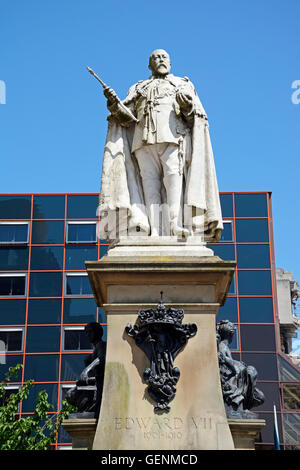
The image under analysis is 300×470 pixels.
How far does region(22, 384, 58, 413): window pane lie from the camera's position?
42.1 metres

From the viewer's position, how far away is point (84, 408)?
9945mm

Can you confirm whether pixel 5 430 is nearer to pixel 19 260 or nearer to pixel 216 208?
pixel 216 208

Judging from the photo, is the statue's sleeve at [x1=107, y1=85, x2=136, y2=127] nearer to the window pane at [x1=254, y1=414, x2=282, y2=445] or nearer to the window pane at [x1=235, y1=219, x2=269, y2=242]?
the window pane at [x1=254, y1=414, x2=282, y2=445]

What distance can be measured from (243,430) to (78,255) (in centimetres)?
3751

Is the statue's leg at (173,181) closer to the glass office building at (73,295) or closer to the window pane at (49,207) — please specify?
the glass office building at (73,295)

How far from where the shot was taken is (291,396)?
43.6 metres

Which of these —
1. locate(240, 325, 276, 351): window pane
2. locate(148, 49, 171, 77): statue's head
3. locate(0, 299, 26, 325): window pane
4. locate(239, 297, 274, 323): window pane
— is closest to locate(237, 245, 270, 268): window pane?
locate(239, 297, 274, 323): window pane

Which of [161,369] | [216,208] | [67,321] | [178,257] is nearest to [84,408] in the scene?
[161,369]

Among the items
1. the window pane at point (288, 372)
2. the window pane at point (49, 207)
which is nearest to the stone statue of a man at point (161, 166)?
the window pane at point (288, 372)

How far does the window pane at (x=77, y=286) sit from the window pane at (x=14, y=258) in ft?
11.1

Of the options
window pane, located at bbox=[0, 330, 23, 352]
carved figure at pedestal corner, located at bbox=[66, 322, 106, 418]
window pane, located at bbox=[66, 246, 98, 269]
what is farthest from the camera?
window pane, located at bbox=[66, 246, 98, 269]

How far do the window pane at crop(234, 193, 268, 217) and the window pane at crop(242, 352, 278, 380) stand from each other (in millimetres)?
9140

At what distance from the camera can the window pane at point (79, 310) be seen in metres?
44.8

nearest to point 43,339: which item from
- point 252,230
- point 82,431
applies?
point 252,230
